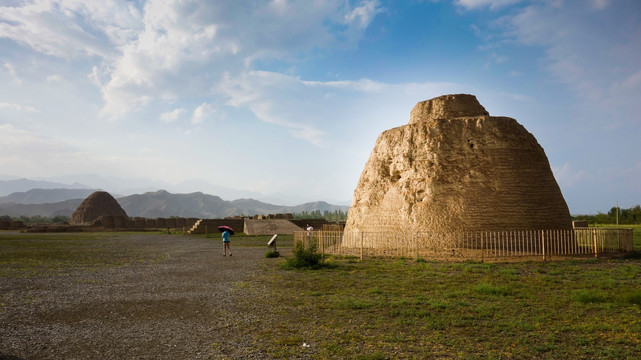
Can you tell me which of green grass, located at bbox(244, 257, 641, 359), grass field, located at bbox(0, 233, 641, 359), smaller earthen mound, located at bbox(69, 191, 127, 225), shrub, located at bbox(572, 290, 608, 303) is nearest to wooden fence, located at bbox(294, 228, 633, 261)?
grass field, located at bbox(0, 233, 641, 359)

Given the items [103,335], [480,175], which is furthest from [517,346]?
[480,175]

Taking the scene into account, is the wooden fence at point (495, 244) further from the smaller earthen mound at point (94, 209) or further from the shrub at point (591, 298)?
the smaller earthen mound at point (94, 209)

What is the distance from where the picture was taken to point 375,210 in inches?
754

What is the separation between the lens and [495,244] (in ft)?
50.3

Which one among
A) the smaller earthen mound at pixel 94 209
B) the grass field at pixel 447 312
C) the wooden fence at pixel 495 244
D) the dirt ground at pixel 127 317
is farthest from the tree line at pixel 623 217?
the smaller earthen mound at pixel 94 209

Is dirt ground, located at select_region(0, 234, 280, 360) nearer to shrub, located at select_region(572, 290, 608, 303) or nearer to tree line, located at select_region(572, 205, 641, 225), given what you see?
shrub, located at select_region(572, 290, 608, 303)

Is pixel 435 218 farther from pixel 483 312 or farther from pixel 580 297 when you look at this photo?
pixel 483 312

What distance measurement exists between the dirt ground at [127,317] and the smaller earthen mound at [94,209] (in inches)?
2952

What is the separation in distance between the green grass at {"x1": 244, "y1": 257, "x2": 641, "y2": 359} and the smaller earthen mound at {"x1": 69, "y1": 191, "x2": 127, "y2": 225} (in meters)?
79.4

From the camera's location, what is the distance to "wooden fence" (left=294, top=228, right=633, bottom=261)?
15.4 metres

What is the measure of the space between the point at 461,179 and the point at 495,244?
3.25m

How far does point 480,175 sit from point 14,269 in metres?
19.5

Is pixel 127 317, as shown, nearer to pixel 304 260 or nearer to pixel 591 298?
pixel 304 260

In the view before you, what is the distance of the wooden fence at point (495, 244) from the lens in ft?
50.4
